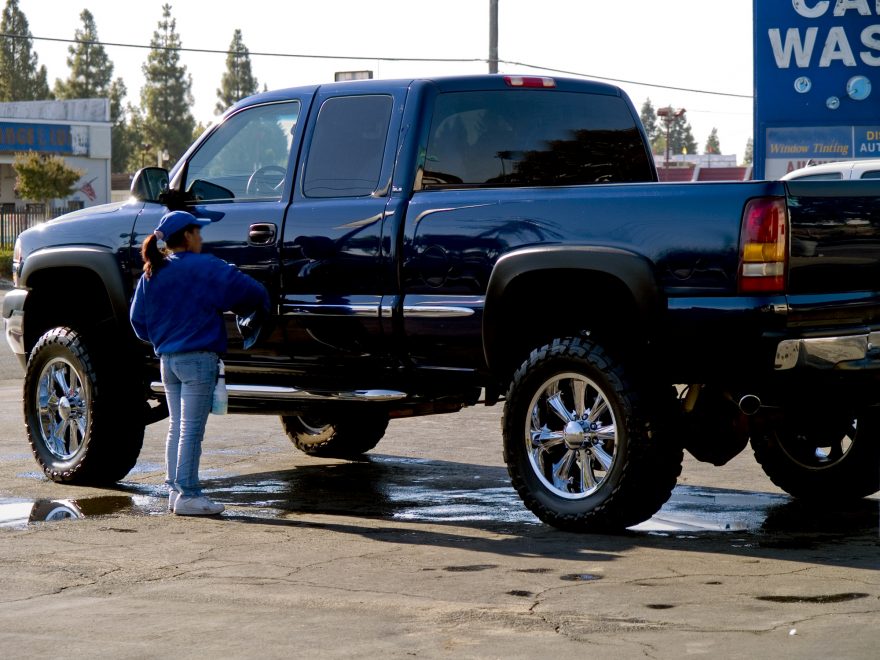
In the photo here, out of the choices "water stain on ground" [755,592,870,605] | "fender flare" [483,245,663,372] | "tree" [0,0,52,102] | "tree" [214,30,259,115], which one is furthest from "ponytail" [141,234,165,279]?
"tree" [214,30,259,115]

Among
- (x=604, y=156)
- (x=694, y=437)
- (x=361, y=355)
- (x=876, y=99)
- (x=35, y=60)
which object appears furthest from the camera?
(x=35, y=60)

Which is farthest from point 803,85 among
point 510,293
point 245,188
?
point 510,293

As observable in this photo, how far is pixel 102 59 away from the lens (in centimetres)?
12519

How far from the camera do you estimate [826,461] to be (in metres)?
8.34

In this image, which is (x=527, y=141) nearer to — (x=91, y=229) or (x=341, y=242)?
(x=341, y=242)

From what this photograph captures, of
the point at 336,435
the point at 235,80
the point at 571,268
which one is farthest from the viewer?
the point at 235,80

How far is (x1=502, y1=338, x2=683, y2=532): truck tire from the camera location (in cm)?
705

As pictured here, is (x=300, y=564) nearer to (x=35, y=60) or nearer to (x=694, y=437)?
(x=694, y=437)

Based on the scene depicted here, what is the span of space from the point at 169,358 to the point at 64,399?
60.7 inches

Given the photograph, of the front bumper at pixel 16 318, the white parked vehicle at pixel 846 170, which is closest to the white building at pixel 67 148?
the white parked vehicle at pixel 846 170

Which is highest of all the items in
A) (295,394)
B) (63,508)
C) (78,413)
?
(295,394)

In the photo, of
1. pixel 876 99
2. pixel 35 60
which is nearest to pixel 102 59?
pixel 35 60

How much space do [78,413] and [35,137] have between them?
64.8m

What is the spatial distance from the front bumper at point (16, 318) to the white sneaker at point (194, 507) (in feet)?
6.75
